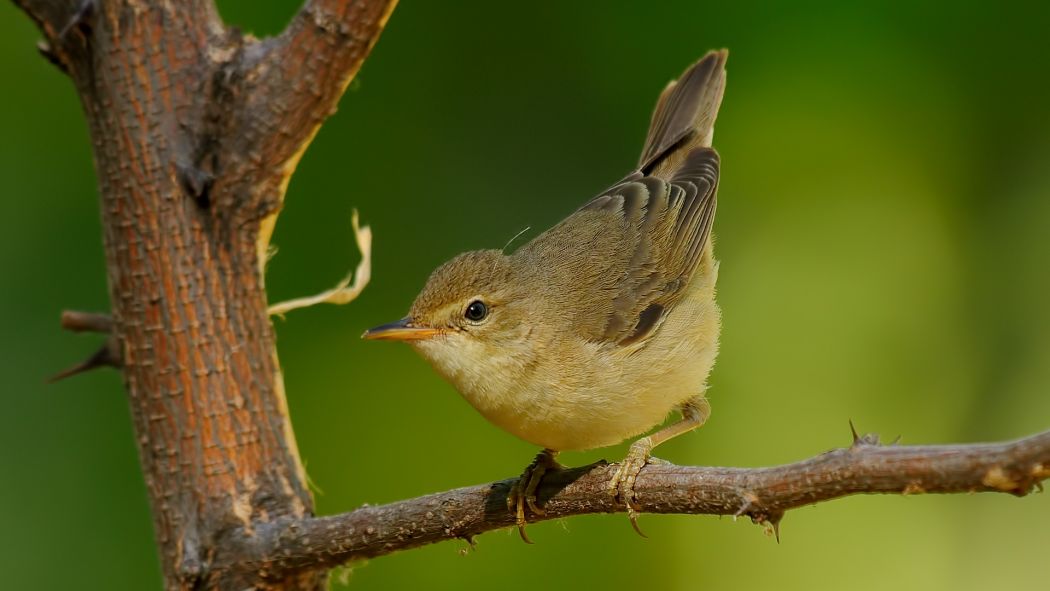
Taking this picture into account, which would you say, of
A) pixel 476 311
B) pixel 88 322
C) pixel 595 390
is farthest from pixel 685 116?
pixel 88 322

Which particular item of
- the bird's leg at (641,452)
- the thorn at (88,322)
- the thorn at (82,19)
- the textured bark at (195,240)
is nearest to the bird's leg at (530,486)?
the bird's leg at (641,452)

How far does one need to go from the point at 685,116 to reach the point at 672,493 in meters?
2.53

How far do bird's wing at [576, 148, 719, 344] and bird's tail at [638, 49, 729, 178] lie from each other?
0.10 metres

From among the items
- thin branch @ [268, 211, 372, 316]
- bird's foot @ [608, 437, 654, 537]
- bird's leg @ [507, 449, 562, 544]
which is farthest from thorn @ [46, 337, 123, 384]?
bird's foot @ [608, 437, 654, 537]

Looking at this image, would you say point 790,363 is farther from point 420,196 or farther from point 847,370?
point 420,196

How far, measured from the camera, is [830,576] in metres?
4.24

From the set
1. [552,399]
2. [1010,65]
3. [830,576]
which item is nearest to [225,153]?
[552,399]

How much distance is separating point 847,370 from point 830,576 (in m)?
0.88

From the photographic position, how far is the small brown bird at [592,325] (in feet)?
10.3

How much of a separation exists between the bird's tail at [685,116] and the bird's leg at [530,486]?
1.93 metres

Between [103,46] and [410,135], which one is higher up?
[410,135]

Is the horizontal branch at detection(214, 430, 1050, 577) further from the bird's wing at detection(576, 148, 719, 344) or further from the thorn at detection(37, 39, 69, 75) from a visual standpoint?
the thorn at detection(37, 39, 69, 75)

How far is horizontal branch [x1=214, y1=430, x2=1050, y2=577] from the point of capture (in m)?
1.73

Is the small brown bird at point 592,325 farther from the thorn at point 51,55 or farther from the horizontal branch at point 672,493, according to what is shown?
the thorn at point 51,55
